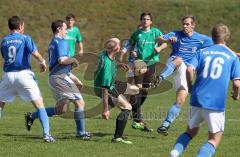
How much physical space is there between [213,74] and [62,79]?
3.84 m

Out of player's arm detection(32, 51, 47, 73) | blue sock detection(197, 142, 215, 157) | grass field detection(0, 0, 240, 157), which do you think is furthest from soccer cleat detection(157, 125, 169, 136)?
blue sock detection(197, 142, 215, 157)

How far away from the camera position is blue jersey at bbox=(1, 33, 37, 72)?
418 inches

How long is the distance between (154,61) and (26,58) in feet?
12.8

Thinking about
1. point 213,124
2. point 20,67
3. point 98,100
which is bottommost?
point 98,100

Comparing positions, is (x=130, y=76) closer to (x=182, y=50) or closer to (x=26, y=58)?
(x=182, y=50)

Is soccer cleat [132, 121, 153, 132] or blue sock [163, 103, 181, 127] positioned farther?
soccer cleat [132, 121, 153, 132]

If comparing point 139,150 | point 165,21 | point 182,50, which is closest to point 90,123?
point 182,50

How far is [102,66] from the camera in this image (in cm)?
1055

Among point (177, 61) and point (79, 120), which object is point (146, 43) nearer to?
point (177, 61)

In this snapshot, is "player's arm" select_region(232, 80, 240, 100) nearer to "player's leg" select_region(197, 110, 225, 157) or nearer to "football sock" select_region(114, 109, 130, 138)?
"player's leg" select_region(197, 110, 225, 157)

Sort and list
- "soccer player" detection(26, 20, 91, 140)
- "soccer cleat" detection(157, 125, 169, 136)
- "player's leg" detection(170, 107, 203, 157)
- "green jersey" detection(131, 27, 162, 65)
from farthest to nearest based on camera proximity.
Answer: "green jersey" detection(131, 27, 162, 65) → "soccer cleat" detection(157, 125, 169, 136) → "soccer player" detection(26, 20, 91, 140) → "player's leg" detection(170, 107, 203, 157)

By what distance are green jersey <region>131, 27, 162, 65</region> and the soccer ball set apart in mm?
98

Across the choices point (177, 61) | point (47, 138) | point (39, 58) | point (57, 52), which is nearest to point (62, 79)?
point (57, 52)

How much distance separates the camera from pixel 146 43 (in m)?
13.7
